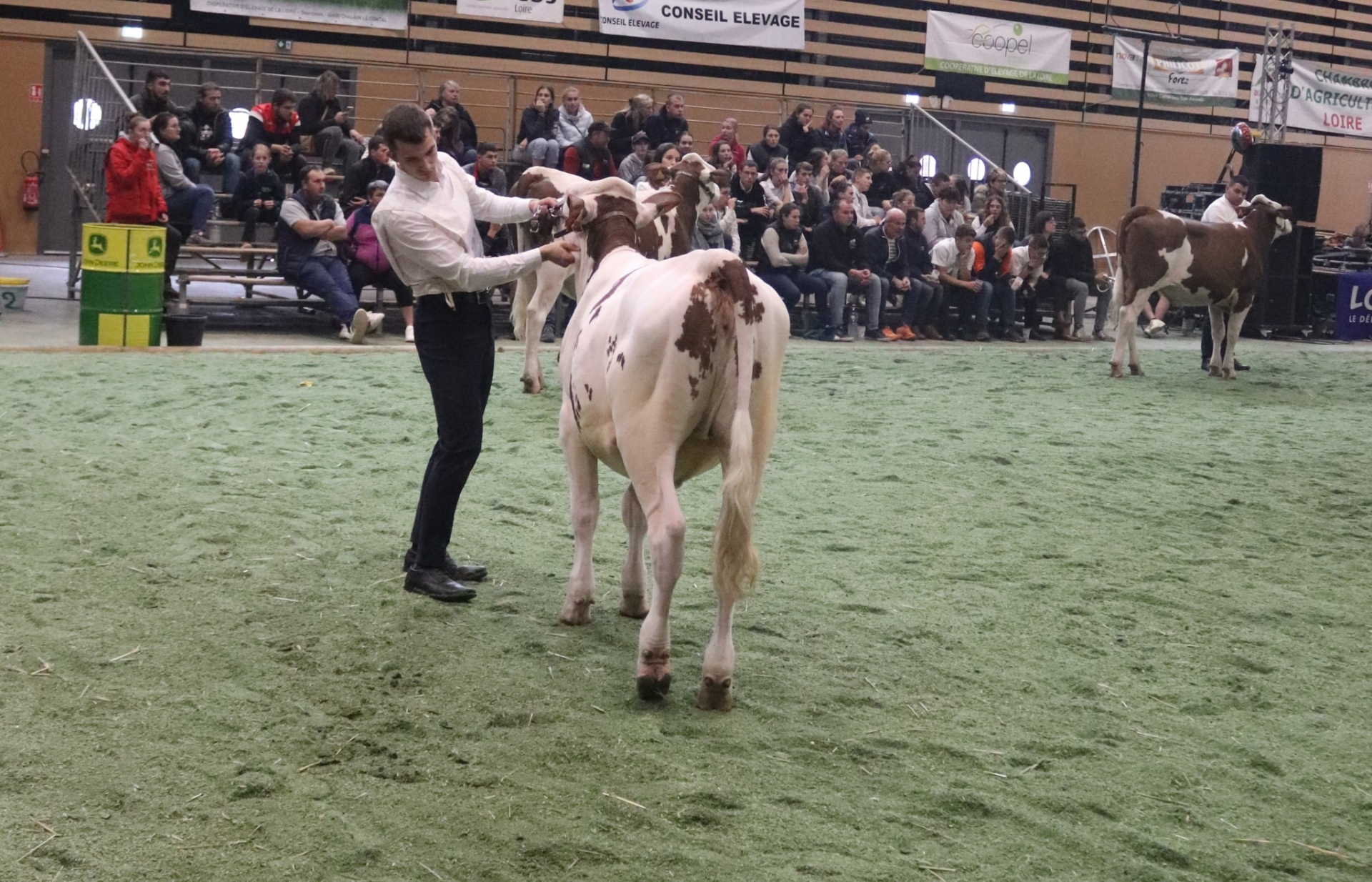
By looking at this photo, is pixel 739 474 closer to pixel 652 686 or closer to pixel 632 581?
pixel 652 686

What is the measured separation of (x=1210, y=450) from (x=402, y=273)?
6363 mm

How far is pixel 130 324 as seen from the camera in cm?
1141

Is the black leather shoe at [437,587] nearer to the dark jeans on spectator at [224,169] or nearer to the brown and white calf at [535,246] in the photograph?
the brown and white calf at [535,246]

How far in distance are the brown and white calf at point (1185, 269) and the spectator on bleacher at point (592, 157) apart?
572cm

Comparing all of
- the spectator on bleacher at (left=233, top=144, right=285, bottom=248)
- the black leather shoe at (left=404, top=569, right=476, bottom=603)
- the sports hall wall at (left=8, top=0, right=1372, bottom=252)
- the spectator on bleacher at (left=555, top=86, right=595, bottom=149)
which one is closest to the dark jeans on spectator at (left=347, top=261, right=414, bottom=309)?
the spectator on bleacher at (left=233, top=144, right=285, bottom=248)

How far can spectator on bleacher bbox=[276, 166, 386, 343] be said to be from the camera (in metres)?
13.2

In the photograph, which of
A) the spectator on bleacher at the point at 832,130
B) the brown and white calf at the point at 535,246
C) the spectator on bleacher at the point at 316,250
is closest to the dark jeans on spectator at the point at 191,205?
the spectator on bleacher at the point at 316,250

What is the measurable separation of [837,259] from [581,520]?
36.8 feet

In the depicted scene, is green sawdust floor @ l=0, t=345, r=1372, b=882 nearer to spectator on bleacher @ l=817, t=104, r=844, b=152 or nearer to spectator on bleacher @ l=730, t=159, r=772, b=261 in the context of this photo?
spectator on bleacher @ l=730, t=159, r=772, b=261

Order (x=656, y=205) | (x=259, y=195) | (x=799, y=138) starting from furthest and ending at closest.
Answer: (x=799, y=138)
(x=259, y=195)
(x=656, y=205)

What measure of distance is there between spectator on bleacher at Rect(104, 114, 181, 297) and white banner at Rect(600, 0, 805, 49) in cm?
911

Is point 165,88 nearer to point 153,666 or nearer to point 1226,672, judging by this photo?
point 153,666

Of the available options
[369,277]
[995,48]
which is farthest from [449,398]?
[995,48]

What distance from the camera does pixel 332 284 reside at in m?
13.4
